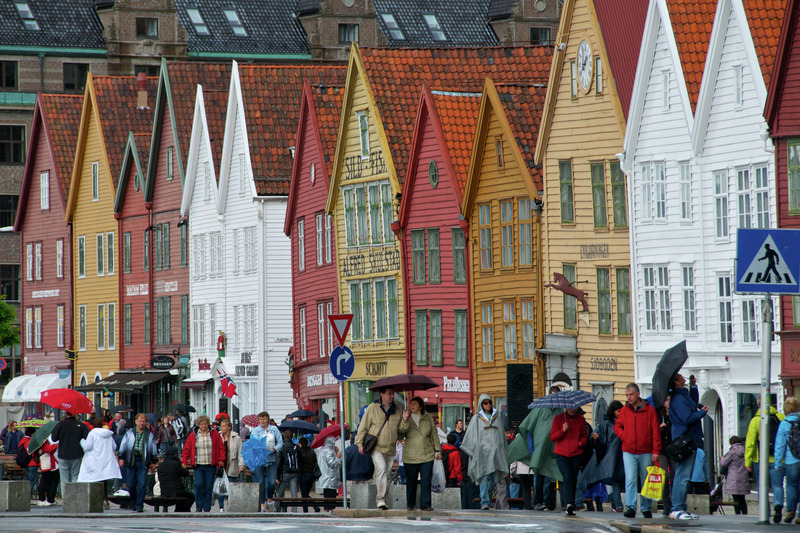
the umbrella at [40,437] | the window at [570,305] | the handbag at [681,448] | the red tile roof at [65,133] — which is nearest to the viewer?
the handbag at [681,448]

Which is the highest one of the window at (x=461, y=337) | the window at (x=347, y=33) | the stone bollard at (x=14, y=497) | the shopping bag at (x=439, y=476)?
the window at (x=347, y=33)

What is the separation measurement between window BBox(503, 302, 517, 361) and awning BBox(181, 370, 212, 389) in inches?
704

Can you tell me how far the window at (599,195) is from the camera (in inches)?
1586

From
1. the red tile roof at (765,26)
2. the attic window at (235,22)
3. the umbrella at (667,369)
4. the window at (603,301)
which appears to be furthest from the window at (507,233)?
the attic window at (235,22)

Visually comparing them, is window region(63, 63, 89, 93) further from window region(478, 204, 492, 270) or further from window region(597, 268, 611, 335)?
window region(597, 268, 611, 335)

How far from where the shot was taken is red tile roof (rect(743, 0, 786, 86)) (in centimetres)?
3547

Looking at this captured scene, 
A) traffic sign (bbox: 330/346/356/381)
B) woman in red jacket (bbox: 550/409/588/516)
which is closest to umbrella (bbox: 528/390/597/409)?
woman in red jacket (bbox: 550/409/588/516)

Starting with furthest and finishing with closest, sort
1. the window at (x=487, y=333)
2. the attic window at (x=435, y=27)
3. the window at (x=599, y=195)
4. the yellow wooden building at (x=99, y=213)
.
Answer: the attic window at (x=435, y=27) < the yellow wooden building at (x=99, y=213) < the window at (x=487, y=333) < the window at (x=599, y=195)

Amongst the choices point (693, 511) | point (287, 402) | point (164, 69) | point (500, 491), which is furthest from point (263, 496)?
point (164, 69)

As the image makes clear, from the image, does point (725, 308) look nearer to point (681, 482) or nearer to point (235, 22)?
point (681, 482)

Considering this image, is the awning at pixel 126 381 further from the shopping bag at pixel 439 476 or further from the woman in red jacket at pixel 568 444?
the woman in red jacket at pixel 568 444

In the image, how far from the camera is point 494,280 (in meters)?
44.4

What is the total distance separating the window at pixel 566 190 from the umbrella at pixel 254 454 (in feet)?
52.1

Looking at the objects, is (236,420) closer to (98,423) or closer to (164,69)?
(164,69)
